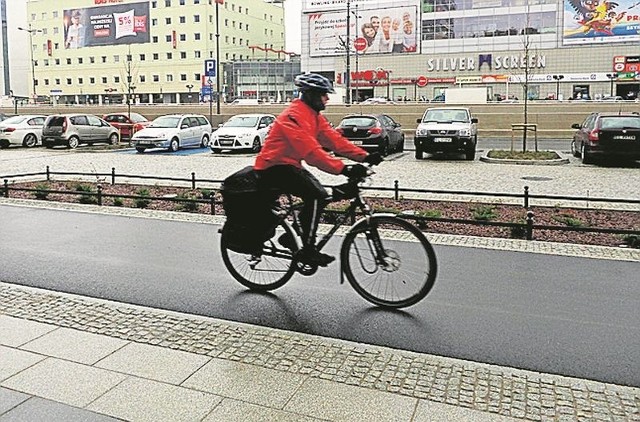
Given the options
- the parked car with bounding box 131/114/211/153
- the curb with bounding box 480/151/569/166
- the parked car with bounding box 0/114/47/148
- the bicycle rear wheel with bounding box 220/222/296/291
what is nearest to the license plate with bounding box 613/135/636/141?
the curb with bounding box 480/151/569/166

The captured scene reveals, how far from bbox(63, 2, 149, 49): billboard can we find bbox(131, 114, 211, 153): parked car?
89726mm

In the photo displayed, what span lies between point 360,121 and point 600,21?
6841 centimetres

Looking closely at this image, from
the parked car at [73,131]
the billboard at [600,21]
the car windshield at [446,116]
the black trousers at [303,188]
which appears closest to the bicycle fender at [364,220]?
the black trousers at [303,188]

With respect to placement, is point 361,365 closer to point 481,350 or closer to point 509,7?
point 481,350

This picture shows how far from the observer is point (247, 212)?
20.1 feet

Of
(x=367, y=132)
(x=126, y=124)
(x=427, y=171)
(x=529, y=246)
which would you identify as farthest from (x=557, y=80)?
(x=529, y=246)

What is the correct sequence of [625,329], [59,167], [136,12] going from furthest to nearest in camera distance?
1. [136,12]
2. [59,167]
3. [625,329]

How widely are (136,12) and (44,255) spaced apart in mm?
112766

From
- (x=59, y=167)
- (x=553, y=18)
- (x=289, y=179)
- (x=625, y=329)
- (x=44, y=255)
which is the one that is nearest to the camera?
(x=625, y=329)

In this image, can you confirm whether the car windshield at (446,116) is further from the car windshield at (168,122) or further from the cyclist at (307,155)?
the cyclist at (307,155)

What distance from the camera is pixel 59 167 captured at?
2072 centimetres

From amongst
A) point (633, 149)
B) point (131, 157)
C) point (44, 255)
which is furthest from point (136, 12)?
point (44, 255)

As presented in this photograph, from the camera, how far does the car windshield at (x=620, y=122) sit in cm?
1920

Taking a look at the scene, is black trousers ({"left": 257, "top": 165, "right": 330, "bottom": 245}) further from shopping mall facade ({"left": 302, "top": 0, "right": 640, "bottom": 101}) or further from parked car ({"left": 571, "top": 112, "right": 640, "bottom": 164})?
shopping mall facade ({"left": 302, "top": 0, "right": 640, "bottom": 101})
